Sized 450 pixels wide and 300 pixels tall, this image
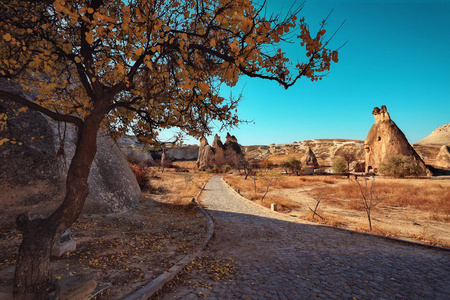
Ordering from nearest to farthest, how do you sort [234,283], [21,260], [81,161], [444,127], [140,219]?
[21,260] < [81,161] < [234,283] < [140,219] < [444,127]

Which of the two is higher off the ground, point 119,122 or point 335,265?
point 119,122

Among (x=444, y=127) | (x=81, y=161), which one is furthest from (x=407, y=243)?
(x=444, y=127)

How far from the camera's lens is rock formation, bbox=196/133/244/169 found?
1957 inches

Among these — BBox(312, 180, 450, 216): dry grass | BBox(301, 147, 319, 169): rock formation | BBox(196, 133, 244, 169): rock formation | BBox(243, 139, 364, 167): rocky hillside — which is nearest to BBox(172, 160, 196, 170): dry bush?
BBox(196, 133, 244, 169): rock formation

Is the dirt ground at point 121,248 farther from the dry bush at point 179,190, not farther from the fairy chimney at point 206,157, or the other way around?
the fairy chimney at point 206,157

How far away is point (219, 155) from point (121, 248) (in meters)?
45.5

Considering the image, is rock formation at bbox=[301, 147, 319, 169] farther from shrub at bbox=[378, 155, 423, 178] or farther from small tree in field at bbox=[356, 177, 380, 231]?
small tree in field at bbox=[356, 177, 380, 231]

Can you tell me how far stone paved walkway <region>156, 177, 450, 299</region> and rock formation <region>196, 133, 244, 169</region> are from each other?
Result: 4182 centimetres

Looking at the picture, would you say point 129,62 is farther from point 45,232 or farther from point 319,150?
point 319,150

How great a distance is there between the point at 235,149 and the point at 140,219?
44.3m

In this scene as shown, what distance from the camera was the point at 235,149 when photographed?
172 ft

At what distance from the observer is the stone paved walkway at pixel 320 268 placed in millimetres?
3896

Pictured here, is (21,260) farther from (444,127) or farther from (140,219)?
(444,127)

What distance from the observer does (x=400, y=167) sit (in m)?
27.3
